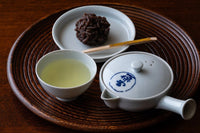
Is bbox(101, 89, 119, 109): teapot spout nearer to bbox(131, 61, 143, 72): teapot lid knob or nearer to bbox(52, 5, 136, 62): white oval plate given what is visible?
bbox(131, 61, 143, 72): teapot lid knob

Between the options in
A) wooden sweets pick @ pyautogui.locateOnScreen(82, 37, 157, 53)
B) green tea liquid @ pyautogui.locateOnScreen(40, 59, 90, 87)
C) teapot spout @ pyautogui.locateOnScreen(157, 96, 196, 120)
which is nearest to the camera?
teapot spout @ pyautogui.locateOnScreen(157, 96, 196, 120)

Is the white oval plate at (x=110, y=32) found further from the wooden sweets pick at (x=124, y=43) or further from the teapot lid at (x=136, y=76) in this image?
the teapot lid at (x=136, y=76)

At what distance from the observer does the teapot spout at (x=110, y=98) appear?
0.78 metres

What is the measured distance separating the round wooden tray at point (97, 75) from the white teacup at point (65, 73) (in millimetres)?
52

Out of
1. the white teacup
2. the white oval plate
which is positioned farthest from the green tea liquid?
the white oval plate

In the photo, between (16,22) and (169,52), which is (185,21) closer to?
(169,52)

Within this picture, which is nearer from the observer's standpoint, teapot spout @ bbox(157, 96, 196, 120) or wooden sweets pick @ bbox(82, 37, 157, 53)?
teapot spout @ bbox(157, 96, 196, 120)

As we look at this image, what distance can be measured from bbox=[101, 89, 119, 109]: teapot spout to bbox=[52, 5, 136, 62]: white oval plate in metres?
0.26

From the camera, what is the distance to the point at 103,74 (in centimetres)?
86

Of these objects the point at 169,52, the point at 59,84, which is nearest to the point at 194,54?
the point at 169,52

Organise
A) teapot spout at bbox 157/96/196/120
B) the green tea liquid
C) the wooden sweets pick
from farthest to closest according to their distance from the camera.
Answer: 1. the wooden sweets pick
2. the green tea liquid
3. teapot spout at bbox 157/96/196/120

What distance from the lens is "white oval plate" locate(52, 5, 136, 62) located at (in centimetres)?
109

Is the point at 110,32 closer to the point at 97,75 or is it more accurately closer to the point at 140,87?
the point at 97,75

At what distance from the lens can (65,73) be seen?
2.94 feet
